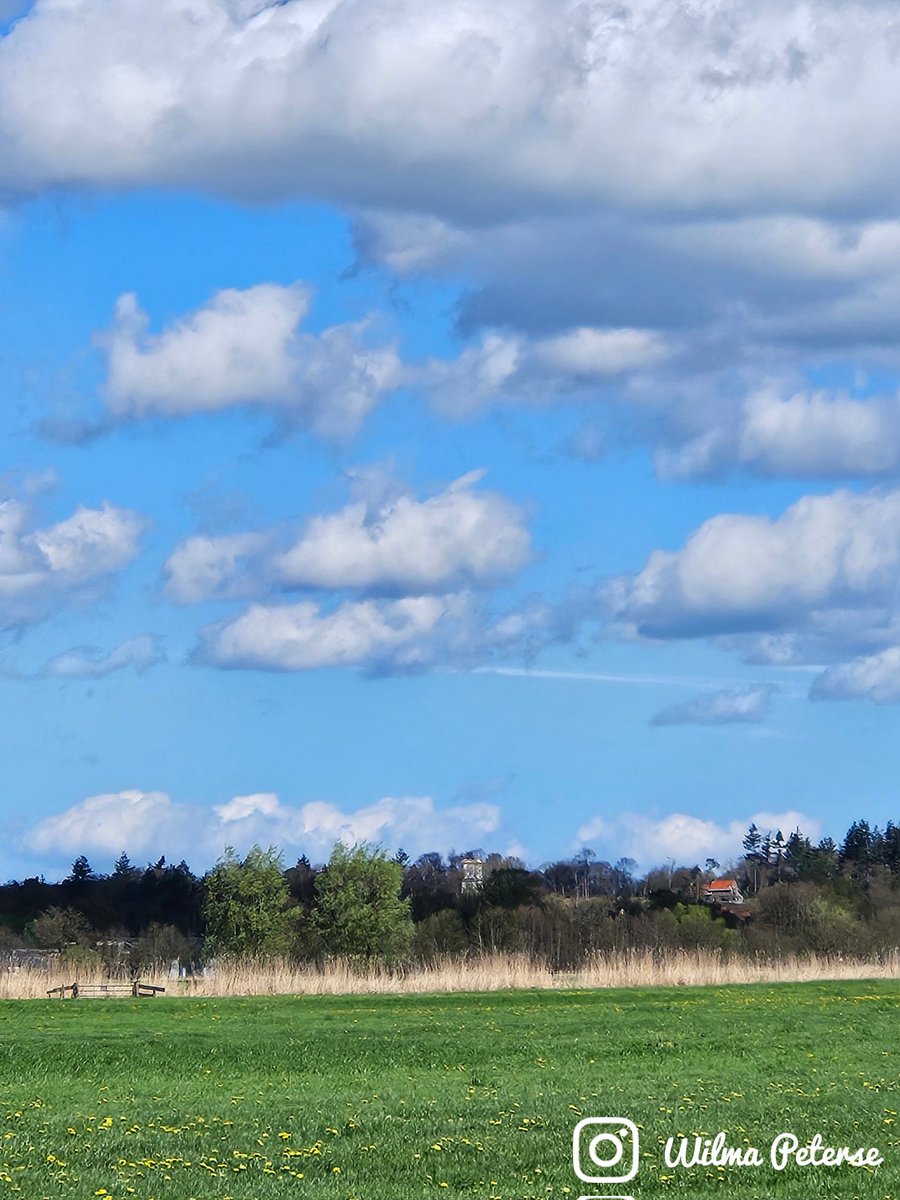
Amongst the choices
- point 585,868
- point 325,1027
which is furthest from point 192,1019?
point 585,868

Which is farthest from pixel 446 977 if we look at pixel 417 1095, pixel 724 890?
pixel 724 890

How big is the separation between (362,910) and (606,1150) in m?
45.7

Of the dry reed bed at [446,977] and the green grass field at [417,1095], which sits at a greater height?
the dry reed bed at [446,977]

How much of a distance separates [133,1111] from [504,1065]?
6937 millimetres

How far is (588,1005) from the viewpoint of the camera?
36.0 metres

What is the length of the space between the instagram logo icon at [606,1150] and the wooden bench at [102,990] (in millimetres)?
25240

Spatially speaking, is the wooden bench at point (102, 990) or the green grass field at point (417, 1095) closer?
the green grass field at point (417, 1095)

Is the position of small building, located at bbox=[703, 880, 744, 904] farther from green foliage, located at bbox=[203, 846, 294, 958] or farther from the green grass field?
the green grass field

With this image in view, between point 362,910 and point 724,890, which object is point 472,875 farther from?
point 362,910

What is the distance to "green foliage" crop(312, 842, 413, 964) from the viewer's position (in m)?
58.8

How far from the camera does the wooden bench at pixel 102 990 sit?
39.4 meters

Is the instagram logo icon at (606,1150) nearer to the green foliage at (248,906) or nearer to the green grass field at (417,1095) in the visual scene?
the green grass field at (417,1095)

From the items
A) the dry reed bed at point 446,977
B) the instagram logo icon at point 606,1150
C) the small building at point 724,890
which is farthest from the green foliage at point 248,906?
the small building at point 724,890

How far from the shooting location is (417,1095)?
18922 mm
